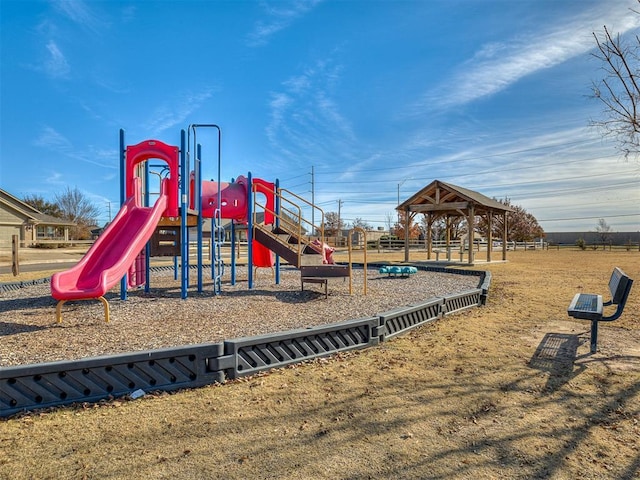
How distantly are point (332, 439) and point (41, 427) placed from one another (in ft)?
7.28

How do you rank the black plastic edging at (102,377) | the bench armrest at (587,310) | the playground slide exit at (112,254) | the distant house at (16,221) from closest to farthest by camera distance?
the black plastic edging at (102,377) < the bench armrest at (587,310) < the playground slide exit at (112,254) < the distant house at (16,221)

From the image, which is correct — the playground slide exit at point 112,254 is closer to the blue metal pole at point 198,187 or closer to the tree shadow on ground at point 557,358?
the blue metal pole at point 198,187

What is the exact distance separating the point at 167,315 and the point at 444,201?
17.5 m

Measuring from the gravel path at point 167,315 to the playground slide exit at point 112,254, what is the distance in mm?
561

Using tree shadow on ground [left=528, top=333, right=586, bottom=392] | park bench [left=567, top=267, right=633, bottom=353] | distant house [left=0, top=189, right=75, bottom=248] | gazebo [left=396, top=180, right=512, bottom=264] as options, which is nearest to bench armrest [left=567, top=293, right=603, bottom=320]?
park bench [left=567, top=267, right=633, bottom=353]

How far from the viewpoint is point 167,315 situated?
6859mm

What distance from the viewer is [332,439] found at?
9.50ft

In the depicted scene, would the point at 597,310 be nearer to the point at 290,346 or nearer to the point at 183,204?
the point at 290,346

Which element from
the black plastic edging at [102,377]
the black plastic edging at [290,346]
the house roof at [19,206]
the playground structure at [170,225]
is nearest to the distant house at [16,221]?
the house roof at [19,206]

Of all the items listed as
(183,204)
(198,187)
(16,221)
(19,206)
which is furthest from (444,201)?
(19,206)

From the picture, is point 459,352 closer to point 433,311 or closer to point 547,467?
point 433,311

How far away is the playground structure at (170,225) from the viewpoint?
22.5ft

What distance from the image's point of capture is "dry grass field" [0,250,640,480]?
2.55m

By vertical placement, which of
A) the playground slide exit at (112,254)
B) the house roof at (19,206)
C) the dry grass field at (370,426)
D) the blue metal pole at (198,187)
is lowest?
the dry grass field at (370,426)
